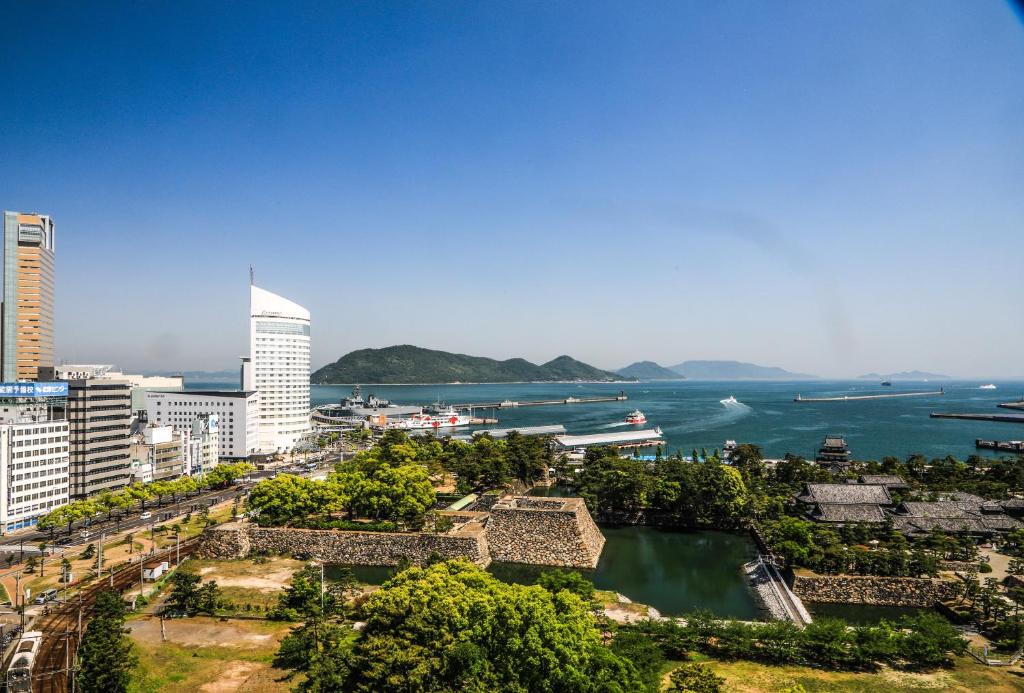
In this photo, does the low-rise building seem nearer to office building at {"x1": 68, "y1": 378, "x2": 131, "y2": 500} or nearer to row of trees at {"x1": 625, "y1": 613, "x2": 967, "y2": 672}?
row of trees at {"x1": 625, "y1": 613, "x2": 967, "y2": 672}

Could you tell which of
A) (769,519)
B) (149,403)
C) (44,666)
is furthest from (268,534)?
(149,403)

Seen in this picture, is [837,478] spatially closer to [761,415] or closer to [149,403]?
[149,403]

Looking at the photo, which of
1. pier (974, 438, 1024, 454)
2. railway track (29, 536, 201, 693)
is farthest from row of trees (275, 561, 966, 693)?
pier (974, 438, 1024, 454)

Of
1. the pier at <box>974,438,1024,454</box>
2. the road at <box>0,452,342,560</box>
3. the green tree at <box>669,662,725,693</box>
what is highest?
the green tree at <box>669,662,725,693</box>

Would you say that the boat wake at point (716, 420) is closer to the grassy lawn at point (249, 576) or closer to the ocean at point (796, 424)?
the ocean at point (796, 424)

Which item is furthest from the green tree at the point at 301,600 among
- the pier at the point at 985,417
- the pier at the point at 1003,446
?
the pier at the point at 985,417

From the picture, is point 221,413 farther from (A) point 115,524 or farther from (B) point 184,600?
(B) point 184,600
